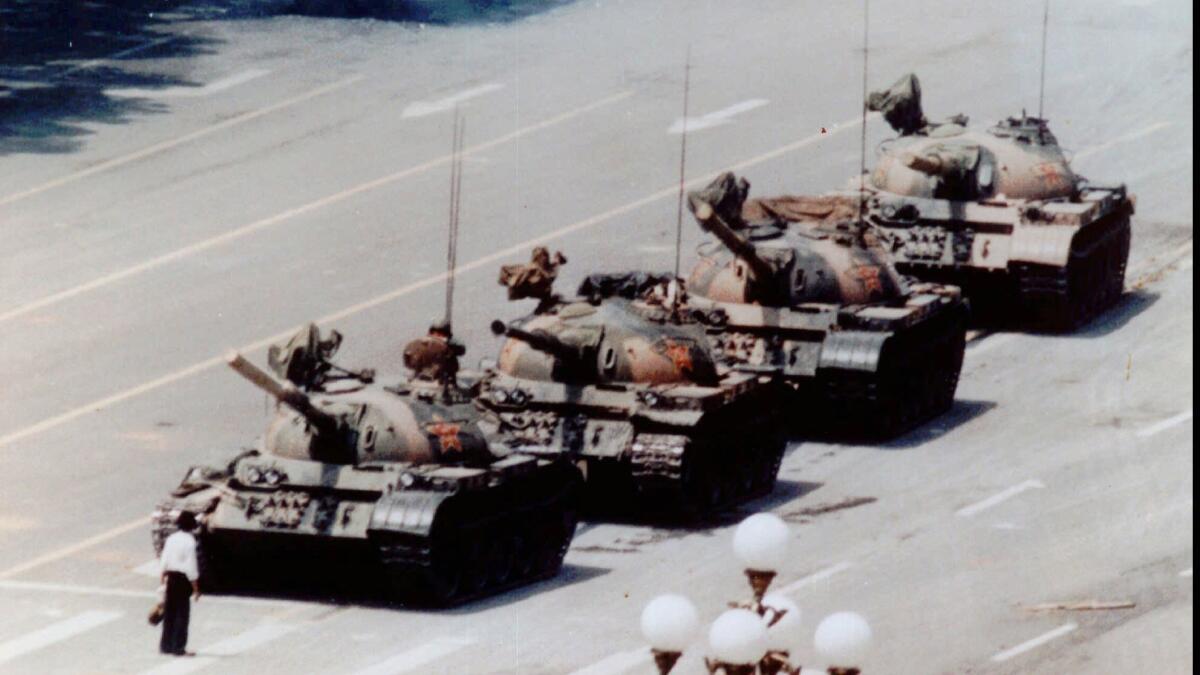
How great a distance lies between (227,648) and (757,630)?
13.3 metres

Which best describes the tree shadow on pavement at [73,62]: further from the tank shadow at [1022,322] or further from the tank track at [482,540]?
the tank track at [482,540]

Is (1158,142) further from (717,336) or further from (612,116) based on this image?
(717,336)

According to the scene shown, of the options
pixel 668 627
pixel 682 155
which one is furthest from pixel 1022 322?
pixel 668 627

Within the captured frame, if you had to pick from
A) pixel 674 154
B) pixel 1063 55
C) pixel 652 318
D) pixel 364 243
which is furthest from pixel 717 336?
pixel 1063 55

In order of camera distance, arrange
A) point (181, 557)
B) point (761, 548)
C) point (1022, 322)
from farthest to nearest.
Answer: point (1022, 322) → point (181, 557) → point (761, 548)

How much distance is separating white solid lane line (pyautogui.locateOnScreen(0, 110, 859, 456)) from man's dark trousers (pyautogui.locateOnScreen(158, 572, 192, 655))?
14.5 ft

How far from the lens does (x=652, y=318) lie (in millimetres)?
40656

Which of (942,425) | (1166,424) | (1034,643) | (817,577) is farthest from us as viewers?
(942,425)

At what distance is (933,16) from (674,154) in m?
11.2

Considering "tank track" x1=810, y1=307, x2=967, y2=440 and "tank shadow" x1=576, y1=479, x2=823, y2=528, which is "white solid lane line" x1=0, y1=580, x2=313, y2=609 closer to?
"tank shadow" x1=576, y1=479, x2=823, y2=528

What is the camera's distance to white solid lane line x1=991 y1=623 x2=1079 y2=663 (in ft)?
111

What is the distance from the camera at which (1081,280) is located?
50062 mm

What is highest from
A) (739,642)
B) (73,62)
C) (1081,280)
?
(739,642)

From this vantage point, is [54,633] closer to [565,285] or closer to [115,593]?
[115,593]
